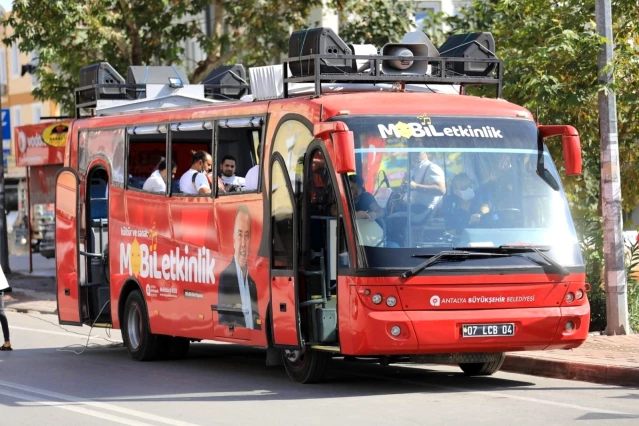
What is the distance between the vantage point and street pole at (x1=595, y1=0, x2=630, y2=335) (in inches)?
634

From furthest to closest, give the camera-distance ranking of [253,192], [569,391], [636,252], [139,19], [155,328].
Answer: [139,19], [636,252], [155,328], [253,192], [569,391]

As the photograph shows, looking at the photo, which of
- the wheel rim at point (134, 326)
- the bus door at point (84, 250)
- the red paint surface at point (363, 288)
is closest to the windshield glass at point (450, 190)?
the red paint surface at point (363, 288)

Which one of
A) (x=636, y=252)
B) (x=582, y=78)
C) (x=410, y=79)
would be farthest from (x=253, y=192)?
(x=636, y=252)

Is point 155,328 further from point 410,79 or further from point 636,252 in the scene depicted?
point 636,252

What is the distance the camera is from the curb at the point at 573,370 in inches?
508

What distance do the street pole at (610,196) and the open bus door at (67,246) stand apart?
6444 millimetres

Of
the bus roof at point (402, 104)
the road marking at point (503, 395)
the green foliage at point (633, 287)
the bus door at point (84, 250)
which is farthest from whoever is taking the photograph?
the bus door at point (84, 250)

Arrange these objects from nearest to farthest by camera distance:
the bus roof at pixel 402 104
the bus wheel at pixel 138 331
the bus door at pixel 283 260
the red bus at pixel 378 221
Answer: the red bus at pixel 378 221
the bus roof at pixel 402 104
the bus door at pixel 283 260
the bus wheel at pixel 138 331

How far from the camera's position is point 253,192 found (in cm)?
1350

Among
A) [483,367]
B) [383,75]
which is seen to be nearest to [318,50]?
[383,75]

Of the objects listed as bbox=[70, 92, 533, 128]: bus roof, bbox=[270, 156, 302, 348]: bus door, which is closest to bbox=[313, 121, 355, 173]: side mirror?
bbox=[70, 92, 533, 128]: bus roof

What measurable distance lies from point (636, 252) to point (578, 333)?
625cm

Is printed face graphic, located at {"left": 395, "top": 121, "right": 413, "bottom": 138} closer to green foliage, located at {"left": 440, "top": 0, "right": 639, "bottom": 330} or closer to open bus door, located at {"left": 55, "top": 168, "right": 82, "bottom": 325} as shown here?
green foliage, located at {"left": 440, "top": 0, "right": 639, "bottom": 330}

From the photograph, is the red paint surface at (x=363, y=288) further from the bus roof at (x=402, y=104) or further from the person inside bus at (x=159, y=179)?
the person inside bus at (x=159, y=179)
